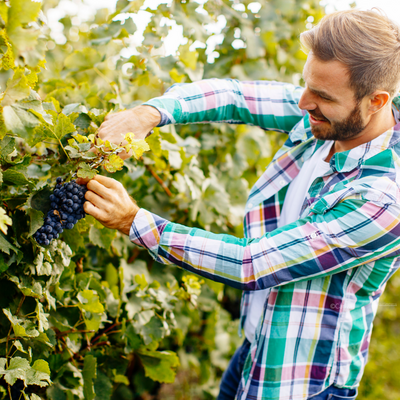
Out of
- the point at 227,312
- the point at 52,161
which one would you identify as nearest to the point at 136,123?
the point at 52,161

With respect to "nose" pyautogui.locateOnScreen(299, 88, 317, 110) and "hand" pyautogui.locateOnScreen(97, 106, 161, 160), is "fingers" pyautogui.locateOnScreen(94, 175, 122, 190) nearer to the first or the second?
"hand" pyautogui.locateOnScreen(97, 106, 161, 160)

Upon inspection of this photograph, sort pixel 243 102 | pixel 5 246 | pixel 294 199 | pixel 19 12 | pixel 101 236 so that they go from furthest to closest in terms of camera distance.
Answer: pixel 243 102 → pixel 294 199 → pixel 101 236 → pixel 5 246 → pixel 19 12

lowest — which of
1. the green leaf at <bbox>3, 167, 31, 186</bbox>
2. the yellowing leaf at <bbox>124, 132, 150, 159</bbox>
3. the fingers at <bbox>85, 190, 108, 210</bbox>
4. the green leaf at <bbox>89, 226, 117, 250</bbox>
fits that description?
the green leaf at <bbox>89, 226, 117, 250</bbox>

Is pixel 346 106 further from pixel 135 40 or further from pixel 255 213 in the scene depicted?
pixel 135 40

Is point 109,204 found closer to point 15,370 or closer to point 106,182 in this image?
point 106,182

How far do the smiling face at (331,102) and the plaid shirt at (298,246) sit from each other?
9cm

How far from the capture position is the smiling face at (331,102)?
1.35 metres

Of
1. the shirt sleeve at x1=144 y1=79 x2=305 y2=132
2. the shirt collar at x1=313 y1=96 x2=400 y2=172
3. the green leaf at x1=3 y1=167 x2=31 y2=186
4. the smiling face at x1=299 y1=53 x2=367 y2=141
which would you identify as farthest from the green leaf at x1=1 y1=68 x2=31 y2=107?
the shirt collar at x1=313 y1=96 x2=400 y2=172

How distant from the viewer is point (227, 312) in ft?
9.43

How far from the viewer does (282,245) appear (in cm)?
128

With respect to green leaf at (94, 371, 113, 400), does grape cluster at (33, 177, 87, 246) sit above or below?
above

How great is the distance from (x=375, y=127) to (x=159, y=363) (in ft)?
4.18

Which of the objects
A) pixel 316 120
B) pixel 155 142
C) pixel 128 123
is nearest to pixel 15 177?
pixel 128 123

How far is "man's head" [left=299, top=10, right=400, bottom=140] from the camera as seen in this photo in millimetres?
1331
